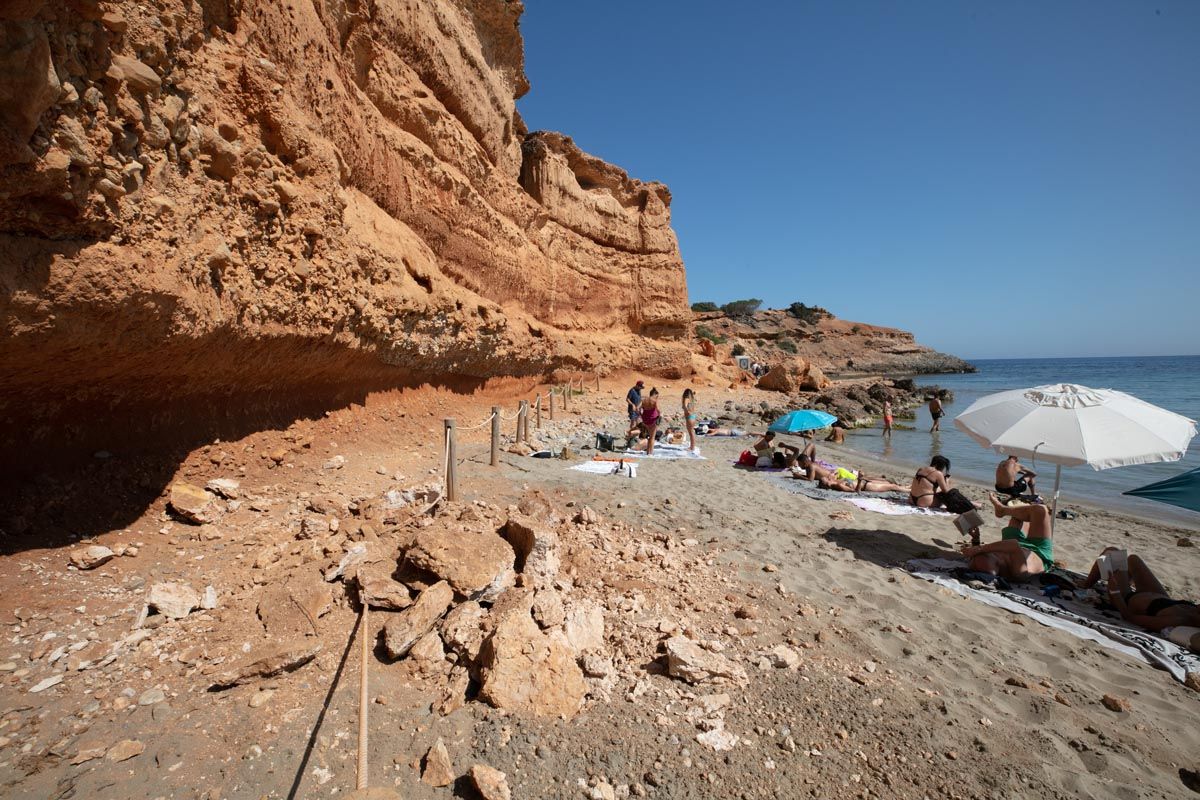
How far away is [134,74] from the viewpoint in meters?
3.62

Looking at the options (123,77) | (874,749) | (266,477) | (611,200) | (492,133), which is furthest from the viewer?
(611,200)

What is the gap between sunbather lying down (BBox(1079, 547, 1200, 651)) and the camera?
13.2 feet

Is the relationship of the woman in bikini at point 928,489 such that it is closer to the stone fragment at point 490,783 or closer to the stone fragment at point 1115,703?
the stone fragment at point 1115,703

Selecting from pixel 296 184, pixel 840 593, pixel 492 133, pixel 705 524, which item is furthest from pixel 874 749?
pixel 492 133

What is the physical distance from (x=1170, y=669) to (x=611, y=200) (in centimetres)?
2062

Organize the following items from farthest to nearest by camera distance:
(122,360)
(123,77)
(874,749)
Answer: (122,360)
(123,77)
(874,749)

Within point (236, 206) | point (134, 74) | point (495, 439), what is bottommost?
point (495, 439)

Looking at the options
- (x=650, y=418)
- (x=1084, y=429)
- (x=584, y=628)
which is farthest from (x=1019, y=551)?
(x=650, y=418)

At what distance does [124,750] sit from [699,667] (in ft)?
9.95

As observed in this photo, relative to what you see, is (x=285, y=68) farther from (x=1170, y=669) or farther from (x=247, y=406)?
(x=1170, y=669)

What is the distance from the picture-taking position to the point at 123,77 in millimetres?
3547

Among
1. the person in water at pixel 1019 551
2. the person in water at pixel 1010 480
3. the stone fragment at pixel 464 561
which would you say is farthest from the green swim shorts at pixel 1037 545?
the stone fragment at pixel 464 561

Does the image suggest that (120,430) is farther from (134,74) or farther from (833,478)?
(833,478)

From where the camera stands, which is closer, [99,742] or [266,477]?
[99,742]
